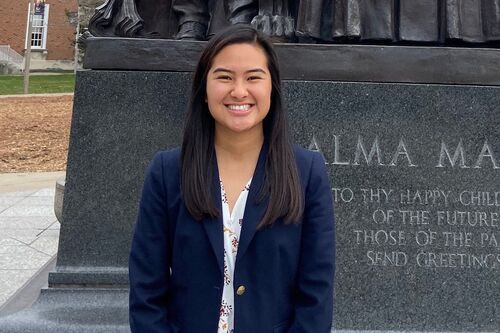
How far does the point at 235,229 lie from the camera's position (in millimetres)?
1809

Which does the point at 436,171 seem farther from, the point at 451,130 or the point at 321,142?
the point at 321,142

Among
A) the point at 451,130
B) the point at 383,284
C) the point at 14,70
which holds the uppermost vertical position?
the point at 14,70

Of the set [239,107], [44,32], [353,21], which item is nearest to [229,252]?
[239,107]

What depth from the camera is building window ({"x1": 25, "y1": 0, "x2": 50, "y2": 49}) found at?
48.0 meters

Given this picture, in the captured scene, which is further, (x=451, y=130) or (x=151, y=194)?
(x=451, y=130)

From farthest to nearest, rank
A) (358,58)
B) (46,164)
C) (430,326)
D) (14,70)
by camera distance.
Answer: (14,70)
(46,164)
(358,58)
(430,326)

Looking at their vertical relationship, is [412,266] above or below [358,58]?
below

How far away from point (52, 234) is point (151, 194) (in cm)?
480

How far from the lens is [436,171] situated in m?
3.38

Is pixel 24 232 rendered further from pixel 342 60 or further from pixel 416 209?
pixel 416 209

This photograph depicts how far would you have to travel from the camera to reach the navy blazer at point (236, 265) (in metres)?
1.77

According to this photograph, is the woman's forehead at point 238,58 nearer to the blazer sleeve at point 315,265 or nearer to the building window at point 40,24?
the blazer sleeve at point 315,265

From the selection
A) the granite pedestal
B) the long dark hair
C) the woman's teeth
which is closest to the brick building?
the granite pedestal

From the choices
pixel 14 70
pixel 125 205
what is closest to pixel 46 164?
pixel 125 205
